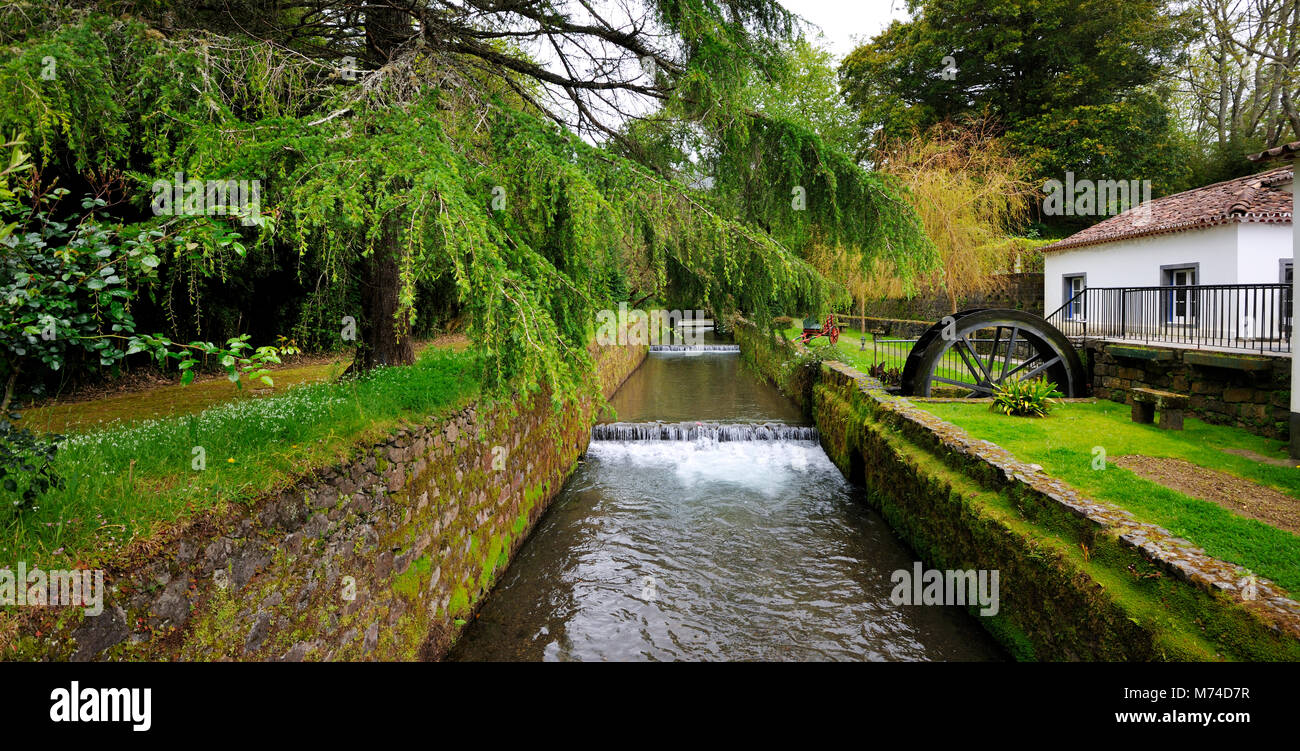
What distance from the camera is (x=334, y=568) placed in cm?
384

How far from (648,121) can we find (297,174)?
421 cm

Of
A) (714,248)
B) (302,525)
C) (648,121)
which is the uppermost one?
(648,121)

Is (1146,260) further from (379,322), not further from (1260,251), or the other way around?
(379,322)

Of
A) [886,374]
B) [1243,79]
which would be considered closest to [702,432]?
[886,374]

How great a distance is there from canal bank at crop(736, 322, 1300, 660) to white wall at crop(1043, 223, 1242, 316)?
33.1 feet

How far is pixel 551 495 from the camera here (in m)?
9.31

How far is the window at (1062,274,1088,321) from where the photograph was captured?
57.0ft

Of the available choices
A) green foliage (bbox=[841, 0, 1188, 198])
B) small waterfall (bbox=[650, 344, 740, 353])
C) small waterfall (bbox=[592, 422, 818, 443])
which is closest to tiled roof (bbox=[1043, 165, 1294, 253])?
green foliage (bbox=[841, 0, 1188, 198])

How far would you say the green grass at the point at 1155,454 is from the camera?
456cm

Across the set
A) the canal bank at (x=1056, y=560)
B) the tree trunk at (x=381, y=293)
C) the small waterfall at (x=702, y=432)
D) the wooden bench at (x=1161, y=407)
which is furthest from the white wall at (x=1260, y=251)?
the tree trunk at (x=381, y=293)

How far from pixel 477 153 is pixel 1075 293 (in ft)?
57.7

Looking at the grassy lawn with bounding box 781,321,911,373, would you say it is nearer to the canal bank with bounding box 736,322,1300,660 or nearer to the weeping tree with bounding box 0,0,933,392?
the canal bank with bounding box 736,322,1300,660

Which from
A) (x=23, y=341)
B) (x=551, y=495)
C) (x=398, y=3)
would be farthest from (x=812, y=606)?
(x=398, y=3)
